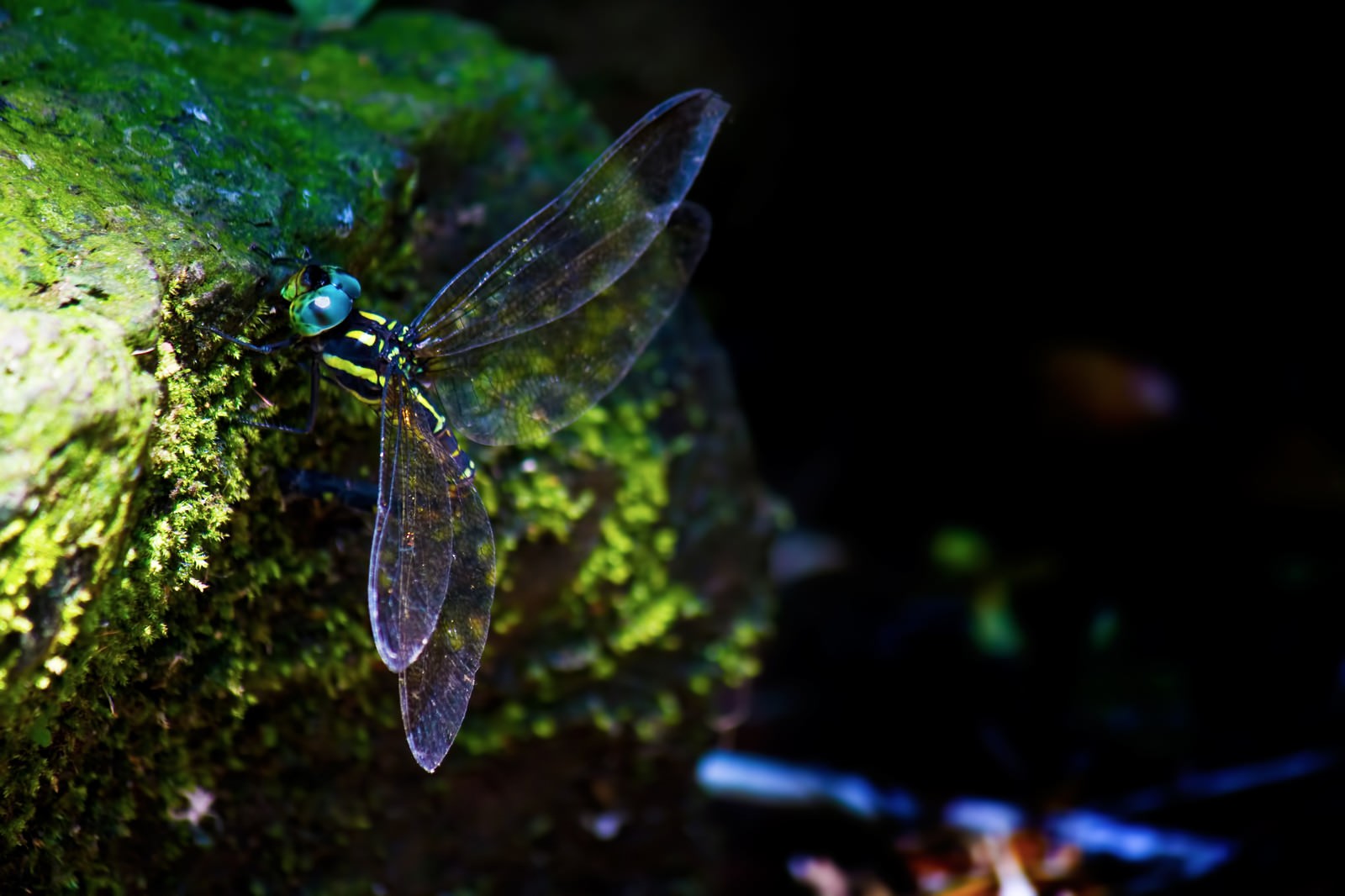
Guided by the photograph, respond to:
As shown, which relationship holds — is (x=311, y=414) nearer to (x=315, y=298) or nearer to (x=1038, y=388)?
(x=315, y=298)

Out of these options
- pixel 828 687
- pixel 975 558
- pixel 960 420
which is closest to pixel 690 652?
pixel 828 687

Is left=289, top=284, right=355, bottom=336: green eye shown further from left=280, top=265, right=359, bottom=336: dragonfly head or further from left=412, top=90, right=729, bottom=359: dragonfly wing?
left=412, top=90, right=729, bottom=359: dragonfly wing

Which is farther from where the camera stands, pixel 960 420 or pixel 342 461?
pixel 960 420

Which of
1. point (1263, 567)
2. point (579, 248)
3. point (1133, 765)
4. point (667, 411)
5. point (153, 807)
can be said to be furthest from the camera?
point (1263, 567)

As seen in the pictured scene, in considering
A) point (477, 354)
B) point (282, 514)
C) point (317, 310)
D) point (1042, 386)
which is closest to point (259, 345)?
point (317, 310)

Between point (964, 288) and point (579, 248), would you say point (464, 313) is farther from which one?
point (964, 288)

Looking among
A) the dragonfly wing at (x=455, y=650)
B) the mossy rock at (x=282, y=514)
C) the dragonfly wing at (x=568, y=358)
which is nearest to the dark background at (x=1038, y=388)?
the mossy rock at (x=282, y=514)
